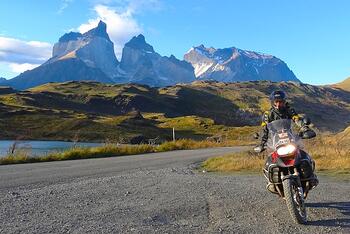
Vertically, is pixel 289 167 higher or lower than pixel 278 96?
lower

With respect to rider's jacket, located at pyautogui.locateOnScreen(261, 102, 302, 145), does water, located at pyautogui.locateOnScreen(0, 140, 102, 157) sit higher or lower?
lower

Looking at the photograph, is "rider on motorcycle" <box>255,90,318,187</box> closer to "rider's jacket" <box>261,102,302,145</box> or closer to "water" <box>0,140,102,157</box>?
"rider's jacket" <box>261,102,302,145</box>

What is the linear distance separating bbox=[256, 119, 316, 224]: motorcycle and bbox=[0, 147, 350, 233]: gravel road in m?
0.35

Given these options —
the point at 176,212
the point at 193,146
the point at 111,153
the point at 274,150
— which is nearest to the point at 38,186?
the point at 176,212

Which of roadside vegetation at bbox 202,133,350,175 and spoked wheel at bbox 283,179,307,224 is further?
roadside vegetation at bbox 202,133,350,175

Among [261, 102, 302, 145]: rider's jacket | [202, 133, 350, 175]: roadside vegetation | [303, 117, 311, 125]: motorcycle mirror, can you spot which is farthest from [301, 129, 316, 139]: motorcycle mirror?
[202, 133, 350, 175]: roadside vegetation

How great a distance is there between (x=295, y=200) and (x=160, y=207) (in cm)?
235

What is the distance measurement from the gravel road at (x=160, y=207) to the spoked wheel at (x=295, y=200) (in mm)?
152

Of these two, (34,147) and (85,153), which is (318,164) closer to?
(85,153)

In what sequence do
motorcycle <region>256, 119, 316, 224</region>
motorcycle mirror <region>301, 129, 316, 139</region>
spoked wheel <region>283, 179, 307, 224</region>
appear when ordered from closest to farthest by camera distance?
spoked wheel <region>283, 179, 307, 224</region>, motorcycle <region>256, 119, 316, 224</region>, motorcycle mirror <region>301, 129, 316, 139</region>

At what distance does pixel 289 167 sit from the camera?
792 centimetres

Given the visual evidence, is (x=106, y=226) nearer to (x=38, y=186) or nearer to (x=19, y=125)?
(x=38, y=186)

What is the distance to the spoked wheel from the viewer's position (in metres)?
7.67

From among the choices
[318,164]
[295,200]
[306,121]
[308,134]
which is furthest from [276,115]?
[318,164]
